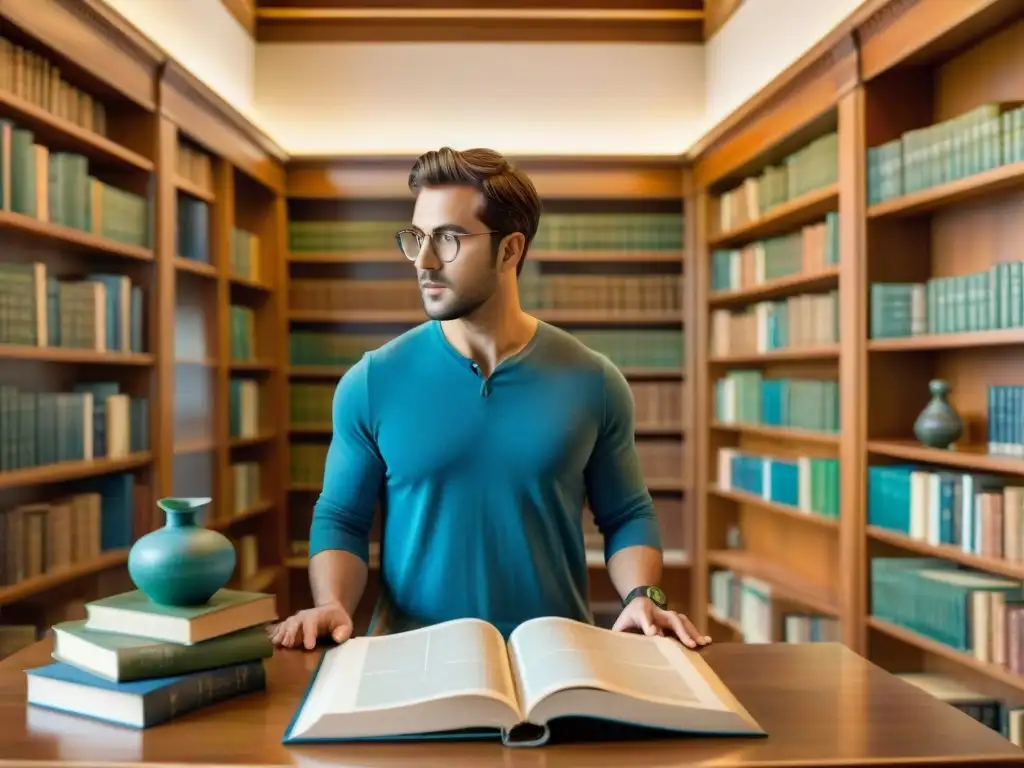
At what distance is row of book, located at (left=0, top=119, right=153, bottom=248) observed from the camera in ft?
9.71

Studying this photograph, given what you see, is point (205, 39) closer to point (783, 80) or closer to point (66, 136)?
point (66, 136)

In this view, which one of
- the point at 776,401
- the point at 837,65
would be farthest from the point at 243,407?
the point at 837,65

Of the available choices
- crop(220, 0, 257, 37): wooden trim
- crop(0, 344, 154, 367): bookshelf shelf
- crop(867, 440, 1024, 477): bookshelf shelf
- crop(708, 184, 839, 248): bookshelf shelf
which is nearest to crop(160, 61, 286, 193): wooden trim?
crop(220, 0, 257, 37): wooden trim

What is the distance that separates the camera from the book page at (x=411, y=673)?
3.67ft

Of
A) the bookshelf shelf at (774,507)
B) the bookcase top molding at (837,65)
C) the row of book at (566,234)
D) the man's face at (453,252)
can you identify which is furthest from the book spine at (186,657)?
the row of book at (566,234)

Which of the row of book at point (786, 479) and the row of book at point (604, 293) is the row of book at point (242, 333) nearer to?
the row of book at point (604, 293)

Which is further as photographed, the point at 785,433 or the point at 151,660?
the point at 785,433

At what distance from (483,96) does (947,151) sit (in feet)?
9.64

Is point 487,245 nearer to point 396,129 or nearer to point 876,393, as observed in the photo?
point 876,393

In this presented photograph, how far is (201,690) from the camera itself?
1.24 meters

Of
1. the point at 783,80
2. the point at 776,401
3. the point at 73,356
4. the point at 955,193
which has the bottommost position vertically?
A: the point at 776,401

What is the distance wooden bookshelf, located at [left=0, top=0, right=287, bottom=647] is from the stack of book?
1.81m

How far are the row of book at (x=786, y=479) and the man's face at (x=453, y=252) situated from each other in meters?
2.52

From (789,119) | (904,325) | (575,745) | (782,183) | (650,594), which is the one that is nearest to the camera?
(575,745)
